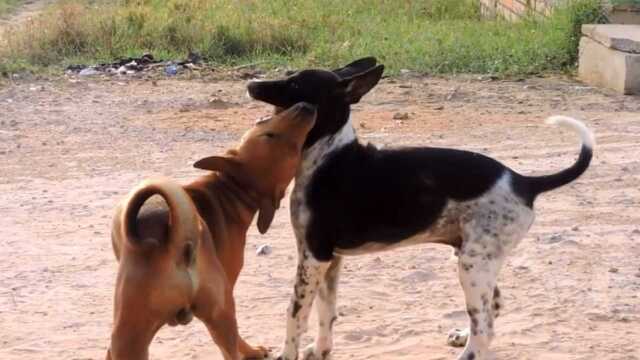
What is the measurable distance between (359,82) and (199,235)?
1077 millimetres

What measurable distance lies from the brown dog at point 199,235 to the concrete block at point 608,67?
7.61 meters

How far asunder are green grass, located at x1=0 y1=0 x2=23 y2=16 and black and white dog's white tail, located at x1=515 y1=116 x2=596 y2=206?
18.2m

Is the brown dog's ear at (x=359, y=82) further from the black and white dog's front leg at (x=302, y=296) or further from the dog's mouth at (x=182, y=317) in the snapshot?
the dog's mouth at (x=182, y=317)

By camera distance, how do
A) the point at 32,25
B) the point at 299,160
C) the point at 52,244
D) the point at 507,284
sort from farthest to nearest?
the point at 32,25
the point at 52,244
the point at 507,284
the point at 299,160

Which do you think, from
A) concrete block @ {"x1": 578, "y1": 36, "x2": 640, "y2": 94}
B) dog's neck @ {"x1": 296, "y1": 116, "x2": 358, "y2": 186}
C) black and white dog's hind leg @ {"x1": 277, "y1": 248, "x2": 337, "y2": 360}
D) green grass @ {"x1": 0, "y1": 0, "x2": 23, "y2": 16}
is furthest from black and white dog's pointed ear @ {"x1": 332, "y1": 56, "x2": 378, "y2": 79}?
green grass @ {"x1": 0, "y1": 0, "x2": 23, "y2": 16}

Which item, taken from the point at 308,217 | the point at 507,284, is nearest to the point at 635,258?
the point at 507,284

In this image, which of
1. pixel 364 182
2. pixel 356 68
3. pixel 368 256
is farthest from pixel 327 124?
pixel 368 256

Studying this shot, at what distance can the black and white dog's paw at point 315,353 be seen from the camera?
5.37 meters

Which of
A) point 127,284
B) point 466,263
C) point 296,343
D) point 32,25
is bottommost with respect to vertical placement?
point 32,25

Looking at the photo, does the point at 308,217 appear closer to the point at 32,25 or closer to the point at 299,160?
the point at 299,160

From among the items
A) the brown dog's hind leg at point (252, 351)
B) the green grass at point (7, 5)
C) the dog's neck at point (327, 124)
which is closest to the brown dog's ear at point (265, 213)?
the dog's neck at point (327, 124)

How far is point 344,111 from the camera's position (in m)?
5.12

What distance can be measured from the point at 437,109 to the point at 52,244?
4.95 m

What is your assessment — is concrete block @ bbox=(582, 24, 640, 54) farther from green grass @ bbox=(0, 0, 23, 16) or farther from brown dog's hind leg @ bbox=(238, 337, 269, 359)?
green grass @ bbox=(0, 0, 23, 16)
